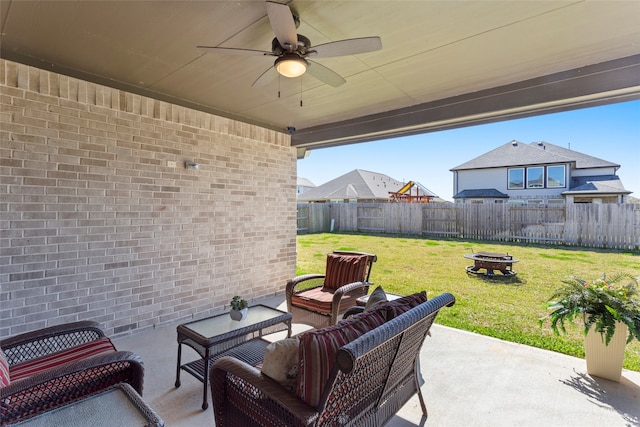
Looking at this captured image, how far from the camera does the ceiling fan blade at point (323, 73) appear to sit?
2.37 meters

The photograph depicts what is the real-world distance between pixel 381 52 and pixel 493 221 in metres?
8.76

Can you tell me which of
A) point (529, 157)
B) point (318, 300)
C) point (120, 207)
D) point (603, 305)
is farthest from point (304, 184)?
point (603, 305)

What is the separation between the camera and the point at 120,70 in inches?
122

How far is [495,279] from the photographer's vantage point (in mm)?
5777

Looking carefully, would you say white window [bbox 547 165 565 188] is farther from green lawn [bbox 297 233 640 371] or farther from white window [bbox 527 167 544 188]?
green lawn [bbox 297 233 640 371]

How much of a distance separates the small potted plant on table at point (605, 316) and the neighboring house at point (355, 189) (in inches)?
669

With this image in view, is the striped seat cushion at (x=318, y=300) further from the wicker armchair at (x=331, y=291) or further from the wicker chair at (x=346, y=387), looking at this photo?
the wicker chair at (x=346, y=387)

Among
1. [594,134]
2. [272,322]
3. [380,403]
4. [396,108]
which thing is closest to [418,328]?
[380,403]

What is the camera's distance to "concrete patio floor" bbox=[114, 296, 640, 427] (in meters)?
2.15

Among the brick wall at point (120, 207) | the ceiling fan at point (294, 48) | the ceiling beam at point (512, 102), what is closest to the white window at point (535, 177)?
the ceiling beam at point (512, 102)

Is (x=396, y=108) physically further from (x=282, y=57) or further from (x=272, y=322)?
(x=272, y=322)

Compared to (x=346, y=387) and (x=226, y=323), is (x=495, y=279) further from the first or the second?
(x=346, y=387)

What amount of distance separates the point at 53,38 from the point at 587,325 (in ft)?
16.4

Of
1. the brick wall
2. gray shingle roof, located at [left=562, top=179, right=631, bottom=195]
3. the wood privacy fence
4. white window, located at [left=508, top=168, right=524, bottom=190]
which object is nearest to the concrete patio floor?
the brick wall
